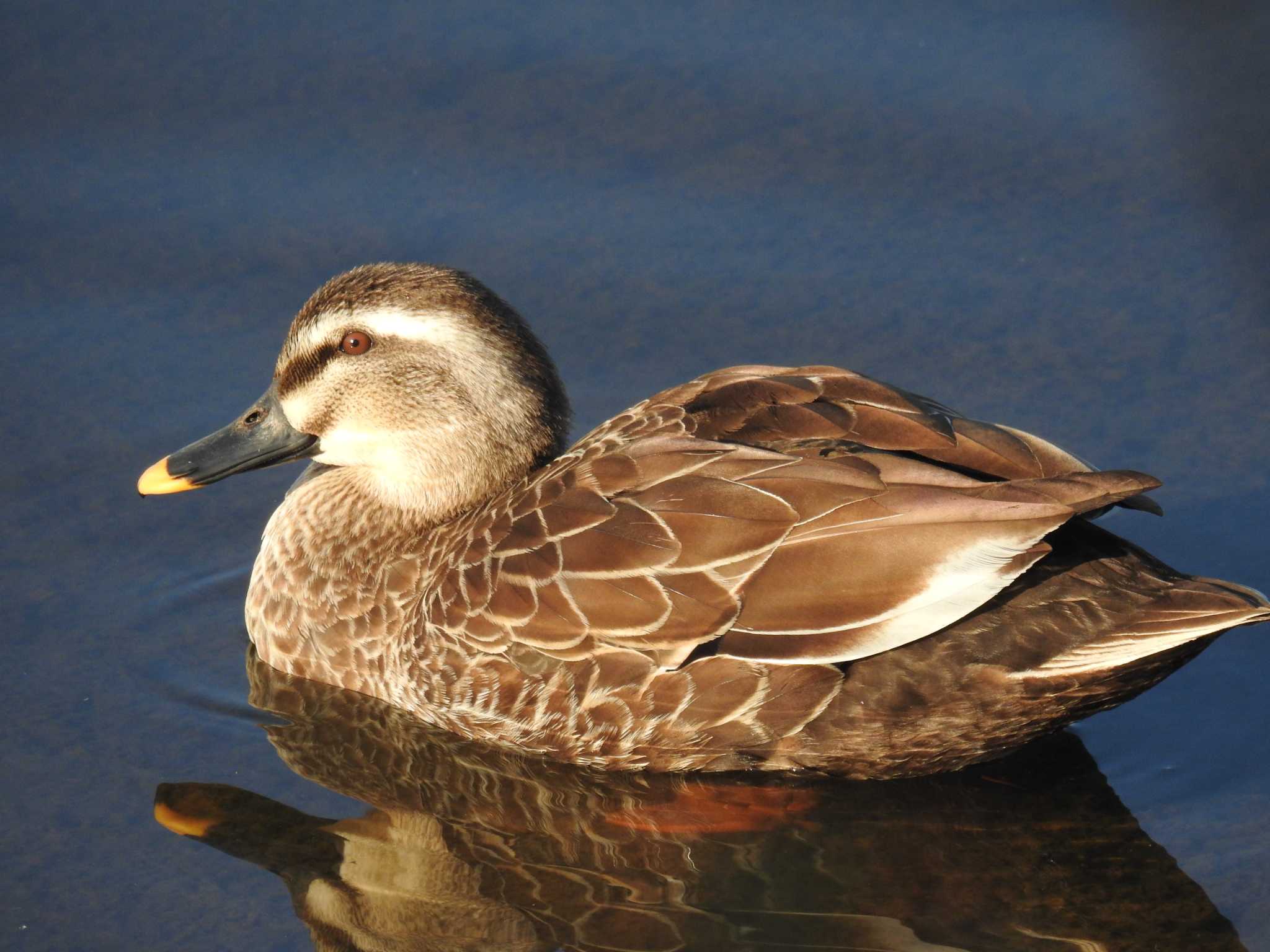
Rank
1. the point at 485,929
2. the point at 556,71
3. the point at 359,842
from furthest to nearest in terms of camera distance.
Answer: the point at 556,71 → the point at 359,842 → the point at 485,929

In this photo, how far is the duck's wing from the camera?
198 inches

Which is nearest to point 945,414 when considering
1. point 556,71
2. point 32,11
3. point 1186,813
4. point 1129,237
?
point 1186,813

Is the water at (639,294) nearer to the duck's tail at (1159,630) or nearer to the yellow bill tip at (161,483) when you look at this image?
the yellow bill tip at (161,483)

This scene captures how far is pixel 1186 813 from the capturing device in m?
5.39

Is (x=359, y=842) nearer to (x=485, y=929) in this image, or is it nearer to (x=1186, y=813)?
(x=485, y=929)

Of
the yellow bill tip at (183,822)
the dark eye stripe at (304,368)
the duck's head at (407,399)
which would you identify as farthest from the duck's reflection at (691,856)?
the dark eye stripe at (304,368)

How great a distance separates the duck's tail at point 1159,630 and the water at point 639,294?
656 mm

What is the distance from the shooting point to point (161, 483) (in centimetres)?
623

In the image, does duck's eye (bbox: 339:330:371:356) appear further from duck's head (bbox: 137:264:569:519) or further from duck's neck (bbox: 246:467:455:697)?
duck's neck (bbox: 246:467:455:697)

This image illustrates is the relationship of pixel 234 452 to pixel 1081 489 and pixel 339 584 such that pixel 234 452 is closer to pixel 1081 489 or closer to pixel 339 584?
pixel 339 584

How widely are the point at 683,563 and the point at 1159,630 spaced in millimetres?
1482

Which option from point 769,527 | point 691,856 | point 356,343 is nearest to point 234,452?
point 356,343

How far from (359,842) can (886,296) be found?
3790 millimetres

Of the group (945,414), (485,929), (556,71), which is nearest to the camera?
(485,929)
